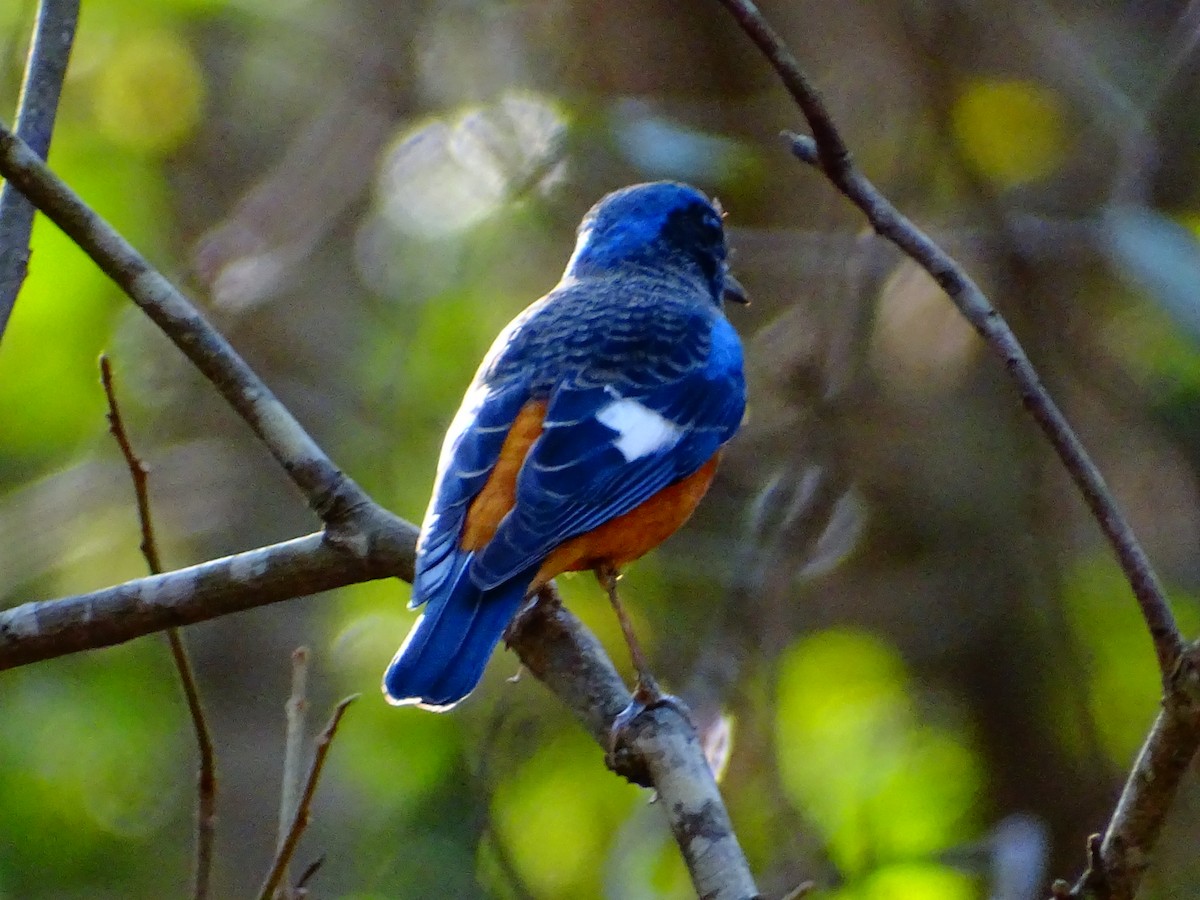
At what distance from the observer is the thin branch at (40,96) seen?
11.8 ft

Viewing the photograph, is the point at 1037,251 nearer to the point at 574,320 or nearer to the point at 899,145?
the point at 899,145

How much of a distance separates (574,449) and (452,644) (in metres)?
0.70

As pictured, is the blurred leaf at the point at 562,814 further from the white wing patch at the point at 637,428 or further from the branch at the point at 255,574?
the branch at the point at 255,574

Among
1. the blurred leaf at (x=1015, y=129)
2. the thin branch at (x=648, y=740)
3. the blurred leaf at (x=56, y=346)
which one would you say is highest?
the blurred leaf at (x=56, y=346)

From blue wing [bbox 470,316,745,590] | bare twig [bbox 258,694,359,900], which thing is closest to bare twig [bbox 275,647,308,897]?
bare twig [bbox 258,694,359,900]

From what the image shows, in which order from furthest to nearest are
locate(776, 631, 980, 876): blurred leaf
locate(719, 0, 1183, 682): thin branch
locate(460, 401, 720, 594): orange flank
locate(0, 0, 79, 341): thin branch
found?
locate(776, 631, 980, 876): blurred leaf, locate(460, 401, 720, 594): orange flank, locate(0, 0, 79, 341): thin branch, locate(719, 0, 1183, 682): thin branch

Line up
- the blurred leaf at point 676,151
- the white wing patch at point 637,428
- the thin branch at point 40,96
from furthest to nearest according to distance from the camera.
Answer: the blurred leaf at point 676,151 < the white wing patch at point 637,428 < the thin branch at point 40,96

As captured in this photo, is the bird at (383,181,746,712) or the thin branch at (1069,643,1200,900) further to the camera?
the bird at (383,181,746,712)

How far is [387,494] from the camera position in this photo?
244 inches

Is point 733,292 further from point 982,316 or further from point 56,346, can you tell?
point 56,346

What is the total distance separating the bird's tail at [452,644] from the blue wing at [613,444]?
0.05 meters

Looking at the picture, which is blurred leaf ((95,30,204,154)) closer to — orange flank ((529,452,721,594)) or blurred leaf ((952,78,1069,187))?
blurred leaf ((952,78,1069,187))

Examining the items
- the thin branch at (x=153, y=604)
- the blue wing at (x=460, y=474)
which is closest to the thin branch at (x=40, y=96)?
the thin branch at (x=153, y=604)

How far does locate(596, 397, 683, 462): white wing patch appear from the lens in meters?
4.08
